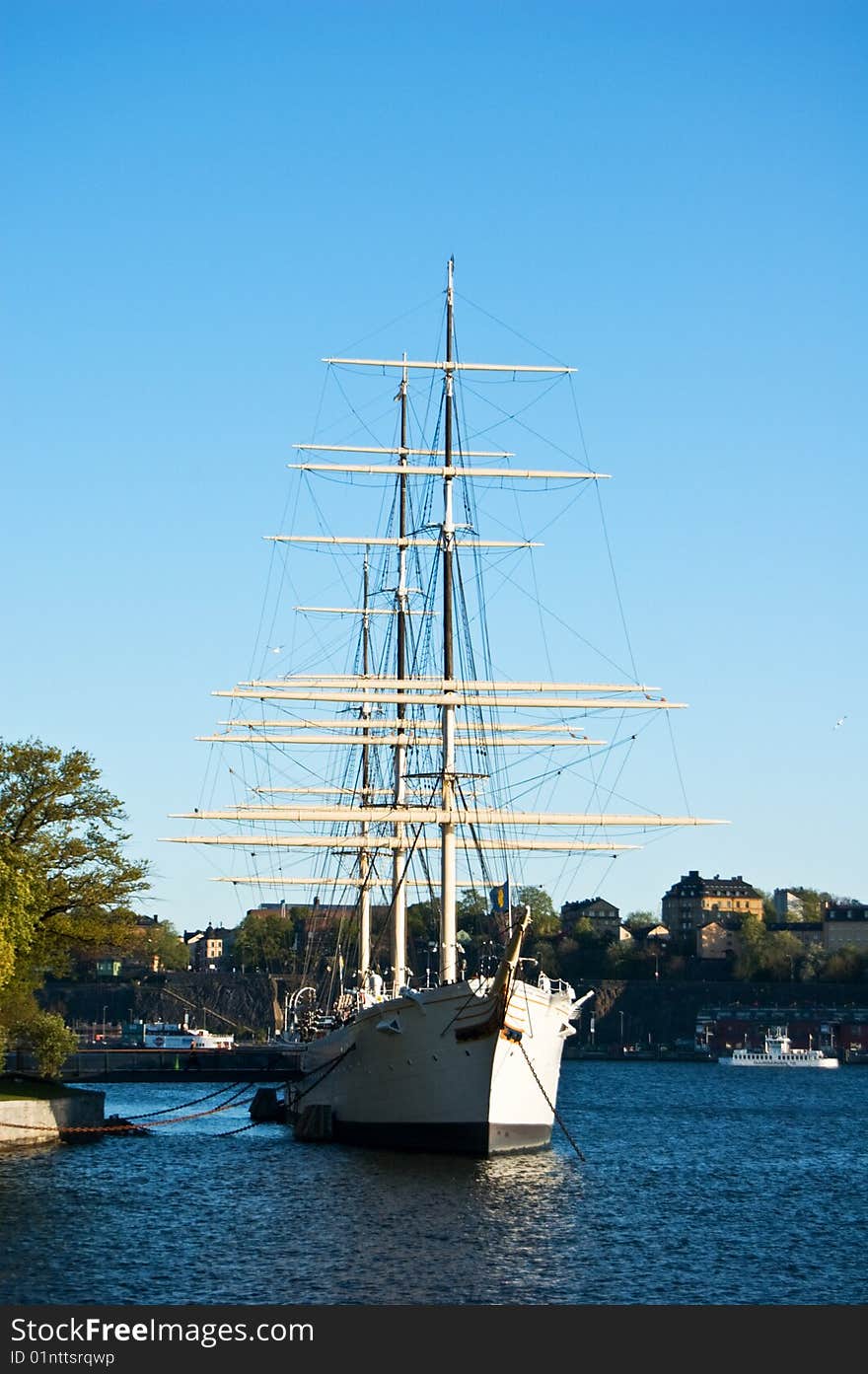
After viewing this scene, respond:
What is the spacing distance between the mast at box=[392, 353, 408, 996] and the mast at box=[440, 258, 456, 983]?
4634mm

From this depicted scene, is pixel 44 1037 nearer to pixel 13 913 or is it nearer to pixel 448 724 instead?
pixel 13 913

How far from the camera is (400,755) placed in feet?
274

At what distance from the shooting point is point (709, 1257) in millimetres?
40688

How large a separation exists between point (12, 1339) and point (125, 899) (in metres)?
38.1

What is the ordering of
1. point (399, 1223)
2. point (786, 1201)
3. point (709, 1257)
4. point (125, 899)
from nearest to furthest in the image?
point (709, 1257), point (399, 1223), point (786, 1201), point (125, 899)

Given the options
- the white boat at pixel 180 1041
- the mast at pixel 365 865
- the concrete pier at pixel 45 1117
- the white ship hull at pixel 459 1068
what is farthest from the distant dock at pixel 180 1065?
the white ship hull at pixel 459 1068

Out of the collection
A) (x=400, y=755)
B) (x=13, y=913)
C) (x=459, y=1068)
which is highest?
(x=400, y=755)

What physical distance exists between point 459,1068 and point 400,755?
2828 cm

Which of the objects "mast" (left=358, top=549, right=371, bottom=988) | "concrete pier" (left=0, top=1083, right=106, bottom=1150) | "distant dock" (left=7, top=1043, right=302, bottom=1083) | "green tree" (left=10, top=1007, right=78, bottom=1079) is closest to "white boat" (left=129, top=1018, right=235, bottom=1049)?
"distant dock" (left=7, top=1043, right=302, bottom=1083)

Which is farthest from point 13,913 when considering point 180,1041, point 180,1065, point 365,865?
point 180,1041

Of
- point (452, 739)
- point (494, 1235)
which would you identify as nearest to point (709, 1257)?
point (494, 1235)

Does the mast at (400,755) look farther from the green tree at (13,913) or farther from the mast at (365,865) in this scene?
the green tree at (13,913)

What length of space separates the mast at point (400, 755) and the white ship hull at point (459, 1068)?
8.51 meters

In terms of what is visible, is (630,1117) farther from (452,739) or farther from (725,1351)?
(725,1351)
